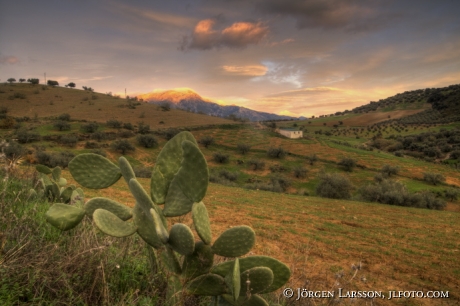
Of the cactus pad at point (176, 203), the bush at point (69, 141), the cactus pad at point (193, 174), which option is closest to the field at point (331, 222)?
the bush at point (69, 141)

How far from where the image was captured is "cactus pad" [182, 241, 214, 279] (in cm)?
232

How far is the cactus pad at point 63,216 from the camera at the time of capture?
2270 millimetres

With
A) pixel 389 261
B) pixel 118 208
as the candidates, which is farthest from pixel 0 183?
pixel 389 261

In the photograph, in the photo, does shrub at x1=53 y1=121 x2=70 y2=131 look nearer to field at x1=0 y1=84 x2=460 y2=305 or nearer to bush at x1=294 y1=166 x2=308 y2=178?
field at x1=0 y1=84 x2=460 y2=305

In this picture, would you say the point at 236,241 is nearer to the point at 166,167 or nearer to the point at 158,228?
the point at 158,228

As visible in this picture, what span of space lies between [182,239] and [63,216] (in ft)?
3.48

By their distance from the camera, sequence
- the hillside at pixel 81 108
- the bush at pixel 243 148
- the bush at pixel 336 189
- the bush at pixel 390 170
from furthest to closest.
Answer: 1. the hillside at pixel 81 108
2. the bush at pixel 243 148
3. the bush at pixel 390 170
4. the bush at pixel 336 189

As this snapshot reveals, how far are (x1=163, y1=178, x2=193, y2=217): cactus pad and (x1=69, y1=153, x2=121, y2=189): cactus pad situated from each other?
25.3 inches

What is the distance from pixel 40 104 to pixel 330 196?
6857 centimetres

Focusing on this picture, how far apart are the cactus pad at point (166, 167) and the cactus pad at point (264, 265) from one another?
2.87ft

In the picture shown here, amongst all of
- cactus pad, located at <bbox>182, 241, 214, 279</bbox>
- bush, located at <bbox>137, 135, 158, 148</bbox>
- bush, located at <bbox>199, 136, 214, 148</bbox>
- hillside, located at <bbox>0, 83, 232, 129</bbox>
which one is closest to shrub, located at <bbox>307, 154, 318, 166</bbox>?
bush, located at <bbox>199, 136, 214, 148</bbox>

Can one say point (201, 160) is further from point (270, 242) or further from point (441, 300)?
point (270, 242)

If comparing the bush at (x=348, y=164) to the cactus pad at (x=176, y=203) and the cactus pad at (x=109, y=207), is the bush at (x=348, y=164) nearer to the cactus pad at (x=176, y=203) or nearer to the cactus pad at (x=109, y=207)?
the cactus pad at (x=176, y=203)

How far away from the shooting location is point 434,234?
12.5 metres
